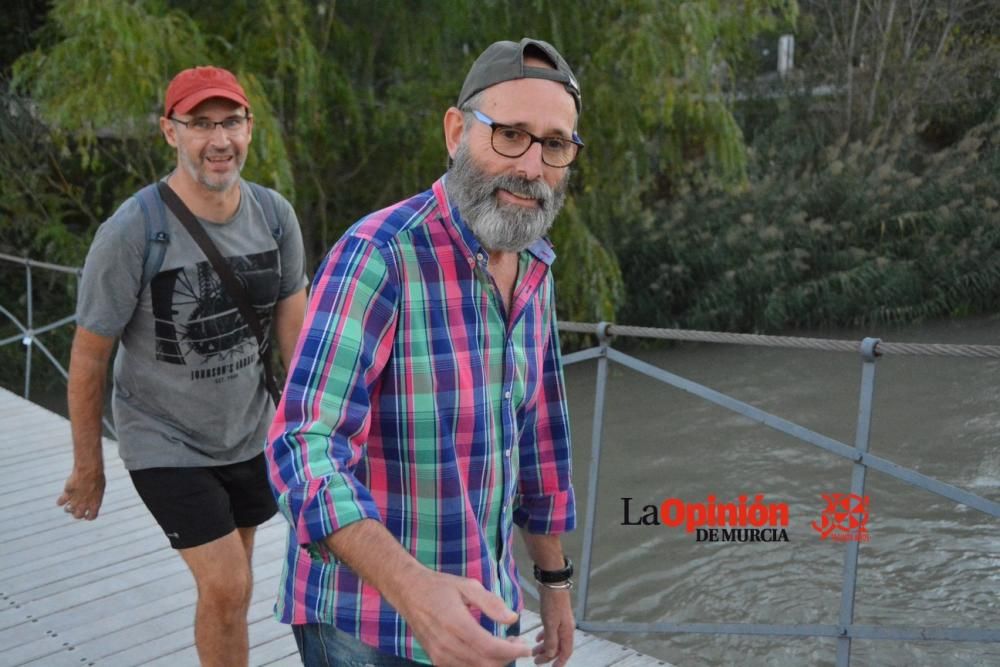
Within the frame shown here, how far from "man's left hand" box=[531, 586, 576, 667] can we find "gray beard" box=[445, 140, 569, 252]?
62cm

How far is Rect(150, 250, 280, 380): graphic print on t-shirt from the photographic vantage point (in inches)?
88.5

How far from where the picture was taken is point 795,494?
728cm

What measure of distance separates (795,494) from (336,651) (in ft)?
20.8

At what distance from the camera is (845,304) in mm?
11031

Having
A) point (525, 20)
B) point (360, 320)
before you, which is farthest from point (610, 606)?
point (360, 320)

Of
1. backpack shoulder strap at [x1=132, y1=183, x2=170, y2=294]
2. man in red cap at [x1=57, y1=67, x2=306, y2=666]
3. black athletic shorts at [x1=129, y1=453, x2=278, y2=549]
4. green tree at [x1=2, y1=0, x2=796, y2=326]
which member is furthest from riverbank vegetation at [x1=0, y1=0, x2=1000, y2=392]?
→ black athletic shorts at [x1=129, y1=453, x2=278, y2=549]

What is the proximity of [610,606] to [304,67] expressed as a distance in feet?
14.1

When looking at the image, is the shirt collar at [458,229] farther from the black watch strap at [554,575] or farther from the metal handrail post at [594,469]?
the metal handrail post at [594,469]

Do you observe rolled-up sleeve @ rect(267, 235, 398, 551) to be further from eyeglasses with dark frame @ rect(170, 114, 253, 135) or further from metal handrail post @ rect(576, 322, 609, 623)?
metal handrail post @ rect(576, 322, 609, 623)

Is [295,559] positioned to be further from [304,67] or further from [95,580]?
[304,67]

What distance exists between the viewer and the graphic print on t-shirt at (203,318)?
7.38 ft

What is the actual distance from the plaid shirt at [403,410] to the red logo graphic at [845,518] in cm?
101

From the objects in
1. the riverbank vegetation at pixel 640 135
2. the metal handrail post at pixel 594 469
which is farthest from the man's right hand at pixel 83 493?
the riverbank vegetation at pixel 640 135

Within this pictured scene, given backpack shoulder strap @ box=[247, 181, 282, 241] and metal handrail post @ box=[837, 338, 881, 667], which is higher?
backpack shoulder strap @ box=[247, 181, 282, 241]
